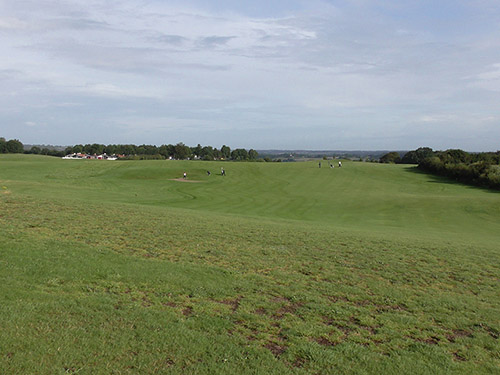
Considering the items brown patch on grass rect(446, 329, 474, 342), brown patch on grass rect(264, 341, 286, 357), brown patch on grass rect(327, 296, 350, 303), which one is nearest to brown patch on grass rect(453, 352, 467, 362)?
brown patch on grass rect(446, 329, 474, 342)

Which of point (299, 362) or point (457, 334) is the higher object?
point (299, 362)

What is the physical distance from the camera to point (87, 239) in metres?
13.4

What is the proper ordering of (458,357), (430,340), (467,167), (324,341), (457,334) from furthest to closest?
(467,167) < (457,334) < (430,340) < (324,341) < (458,357)

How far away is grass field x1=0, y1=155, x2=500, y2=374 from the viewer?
605 cm

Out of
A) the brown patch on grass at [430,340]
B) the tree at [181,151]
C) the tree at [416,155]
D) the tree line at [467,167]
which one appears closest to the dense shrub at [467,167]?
the tree line at [467,167]

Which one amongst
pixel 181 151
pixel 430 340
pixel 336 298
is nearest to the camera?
pixel 430 340

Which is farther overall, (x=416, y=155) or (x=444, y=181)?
(x=416, y=155)

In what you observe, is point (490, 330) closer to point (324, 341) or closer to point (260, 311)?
point (324, 341)

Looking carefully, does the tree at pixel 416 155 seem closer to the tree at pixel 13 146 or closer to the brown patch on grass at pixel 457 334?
the brown patch on grass at pixel 457 334

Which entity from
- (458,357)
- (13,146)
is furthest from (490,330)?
(13,146)

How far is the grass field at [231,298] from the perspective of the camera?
6.05 meters

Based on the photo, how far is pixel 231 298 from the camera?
29.0 feet

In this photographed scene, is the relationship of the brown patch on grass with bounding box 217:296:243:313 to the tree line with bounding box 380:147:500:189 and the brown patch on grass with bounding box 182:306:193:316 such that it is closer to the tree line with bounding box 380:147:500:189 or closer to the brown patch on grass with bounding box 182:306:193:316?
the brown patch on grass with bounding box 182:306:193:316

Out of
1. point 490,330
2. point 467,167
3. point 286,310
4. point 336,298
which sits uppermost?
point 467,167
